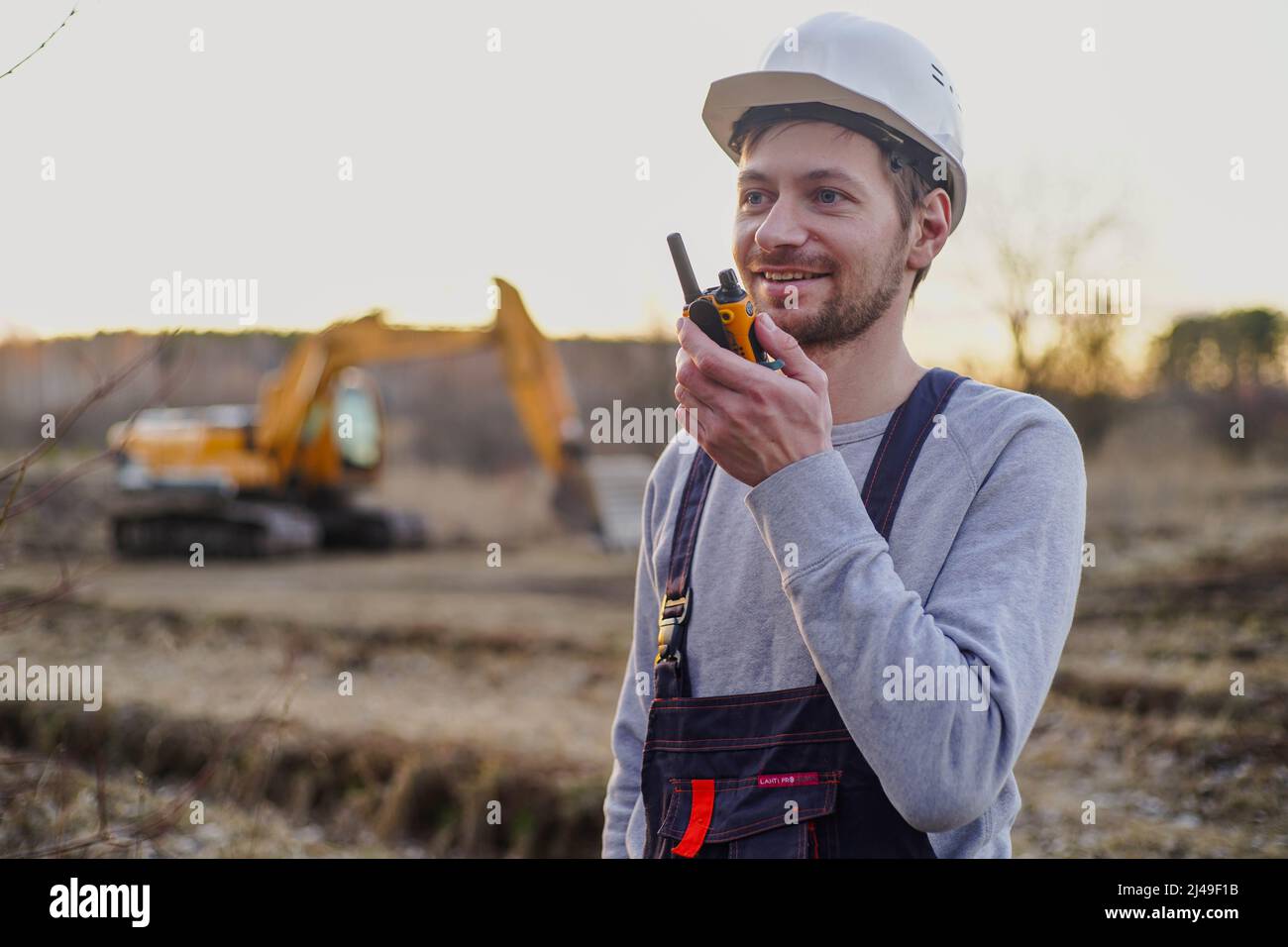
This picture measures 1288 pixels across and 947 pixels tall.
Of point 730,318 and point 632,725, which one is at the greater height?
point 730,318

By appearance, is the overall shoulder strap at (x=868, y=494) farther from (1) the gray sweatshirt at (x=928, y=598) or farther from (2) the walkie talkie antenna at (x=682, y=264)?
(2) the walkie talkie antenna at (x=682, y=264)

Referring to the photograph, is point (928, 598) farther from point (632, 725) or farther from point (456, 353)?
point (456, 353)

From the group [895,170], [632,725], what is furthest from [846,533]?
[632,725]

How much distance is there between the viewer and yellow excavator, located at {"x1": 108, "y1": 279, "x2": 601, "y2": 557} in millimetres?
14742

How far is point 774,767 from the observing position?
1.54 m

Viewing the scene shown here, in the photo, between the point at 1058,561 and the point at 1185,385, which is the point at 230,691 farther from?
the point at 1185,385

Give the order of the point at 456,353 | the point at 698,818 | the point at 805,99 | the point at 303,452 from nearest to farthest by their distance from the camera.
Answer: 1. the point at 698,818
2. the point at 805,99
3. the point at 456,353
4. the point at 303,452

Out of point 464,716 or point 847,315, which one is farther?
point 464,716

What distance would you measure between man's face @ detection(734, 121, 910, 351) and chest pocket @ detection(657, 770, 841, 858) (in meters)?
0.67

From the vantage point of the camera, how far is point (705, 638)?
1.72 meters

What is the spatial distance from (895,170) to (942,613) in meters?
0.72

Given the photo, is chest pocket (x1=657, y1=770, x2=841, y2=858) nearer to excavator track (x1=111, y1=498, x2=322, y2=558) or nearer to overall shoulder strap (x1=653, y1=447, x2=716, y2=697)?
overall shoulder strap (x1=653, y1=447, x2=716, y2=697)

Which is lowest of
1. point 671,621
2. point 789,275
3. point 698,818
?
point 698,818

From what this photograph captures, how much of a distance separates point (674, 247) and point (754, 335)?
0.26m
